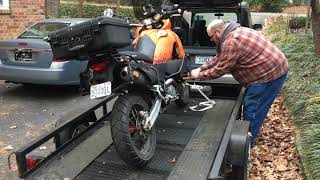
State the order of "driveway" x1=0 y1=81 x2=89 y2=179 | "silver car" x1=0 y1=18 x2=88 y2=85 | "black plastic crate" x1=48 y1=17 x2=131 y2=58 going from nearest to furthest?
1. "black plastic crate" x1=48 y1=17 x2=131 y2=58
2. "driveway" x1=0 y1=81 x2=89 y2=179
3. "silver car" x1=0 y1=18 x2=88 y2=85

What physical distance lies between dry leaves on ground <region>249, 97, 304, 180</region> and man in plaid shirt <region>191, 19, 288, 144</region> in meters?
0.50

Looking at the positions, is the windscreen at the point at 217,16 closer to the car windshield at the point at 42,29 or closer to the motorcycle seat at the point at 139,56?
the car windshield at the point at 42,29

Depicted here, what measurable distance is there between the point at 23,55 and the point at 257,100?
5173mm

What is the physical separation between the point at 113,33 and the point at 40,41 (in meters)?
5.19

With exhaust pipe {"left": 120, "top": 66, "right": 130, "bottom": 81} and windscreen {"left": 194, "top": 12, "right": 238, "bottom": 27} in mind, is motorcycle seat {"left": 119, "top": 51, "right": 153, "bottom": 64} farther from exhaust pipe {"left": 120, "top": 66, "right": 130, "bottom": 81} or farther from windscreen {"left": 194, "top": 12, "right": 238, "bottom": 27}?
windscreen {"left": 194, "top": 12, "right": 238, "bottom": 27}

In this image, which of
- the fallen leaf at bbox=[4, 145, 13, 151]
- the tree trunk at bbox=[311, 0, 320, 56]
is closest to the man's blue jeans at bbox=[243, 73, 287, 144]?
the fallen leaf at bbox=[4, 145, 13, 151]

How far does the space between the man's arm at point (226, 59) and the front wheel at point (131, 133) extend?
105cm

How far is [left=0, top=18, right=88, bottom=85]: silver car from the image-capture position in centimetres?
814

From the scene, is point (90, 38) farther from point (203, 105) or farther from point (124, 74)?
point (203, 105)

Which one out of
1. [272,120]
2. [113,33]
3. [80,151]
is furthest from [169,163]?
[272,120]

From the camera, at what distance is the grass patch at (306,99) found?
4.88m

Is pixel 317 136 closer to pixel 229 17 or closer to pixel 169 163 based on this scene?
pixel 169 163

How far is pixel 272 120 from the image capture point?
24.0 ft

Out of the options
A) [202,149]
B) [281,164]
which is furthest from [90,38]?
[281,164]
